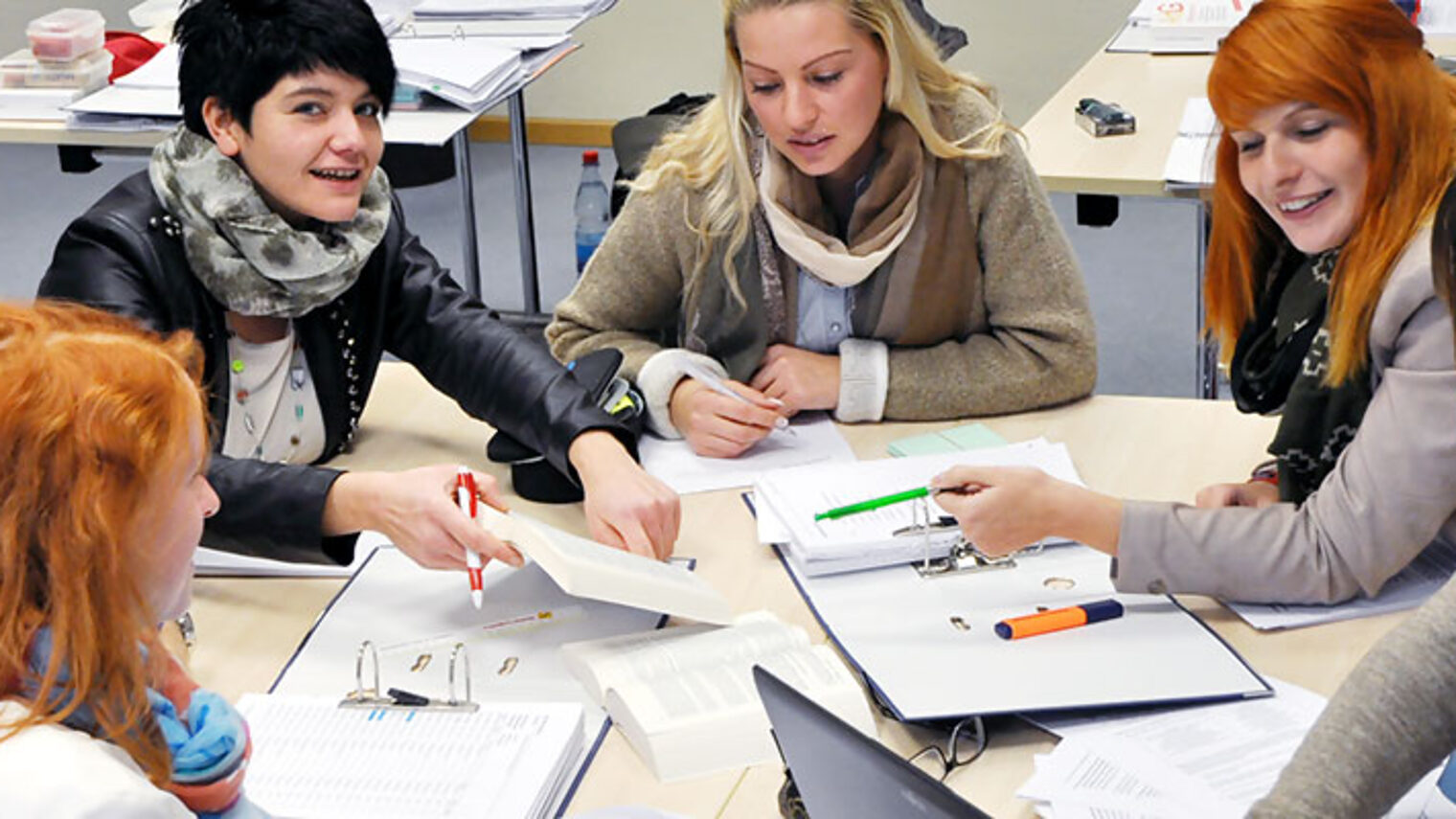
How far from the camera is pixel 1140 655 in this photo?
154 cm

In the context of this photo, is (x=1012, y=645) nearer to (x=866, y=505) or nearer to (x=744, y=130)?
(x=866, y=505)

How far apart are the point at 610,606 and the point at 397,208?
2.28ft

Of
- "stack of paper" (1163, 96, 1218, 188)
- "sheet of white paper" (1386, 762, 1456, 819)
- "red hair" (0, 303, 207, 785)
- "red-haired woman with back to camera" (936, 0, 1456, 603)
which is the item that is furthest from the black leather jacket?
"stack of paper" (1163, 96, 1218, 188)

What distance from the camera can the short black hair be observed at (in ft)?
6.22

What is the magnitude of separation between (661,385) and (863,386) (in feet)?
0.78

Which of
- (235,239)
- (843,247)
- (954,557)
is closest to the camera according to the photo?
(954,557)

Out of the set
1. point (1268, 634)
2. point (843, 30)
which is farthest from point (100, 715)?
point (843, 30)

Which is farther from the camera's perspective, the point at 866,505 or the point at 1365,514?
the point at 866,505

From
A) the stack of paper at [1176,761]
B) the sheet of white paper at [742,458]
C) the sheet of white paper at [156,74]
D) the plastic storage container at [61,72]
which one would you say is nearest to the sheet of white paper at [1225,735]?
the stack of paper at [1176,761]

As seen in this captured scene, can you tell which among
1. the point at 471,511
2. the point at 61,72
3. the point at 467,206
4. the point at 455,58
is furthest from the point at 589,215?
the point at 471,511

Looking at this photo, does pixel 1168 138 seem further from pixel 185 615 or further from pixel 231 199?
pixel 185 615

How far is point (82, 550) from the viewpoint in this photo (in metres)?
1.04

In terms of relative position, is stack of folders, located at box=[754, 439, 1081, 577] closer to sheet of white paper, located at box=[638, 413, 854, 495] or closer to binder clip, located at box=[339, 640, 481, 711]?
sheet of white paper, located at box=[638, 413, 854, 495]

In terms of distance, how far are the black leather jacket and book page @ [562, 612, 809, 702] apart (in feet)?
1.12
